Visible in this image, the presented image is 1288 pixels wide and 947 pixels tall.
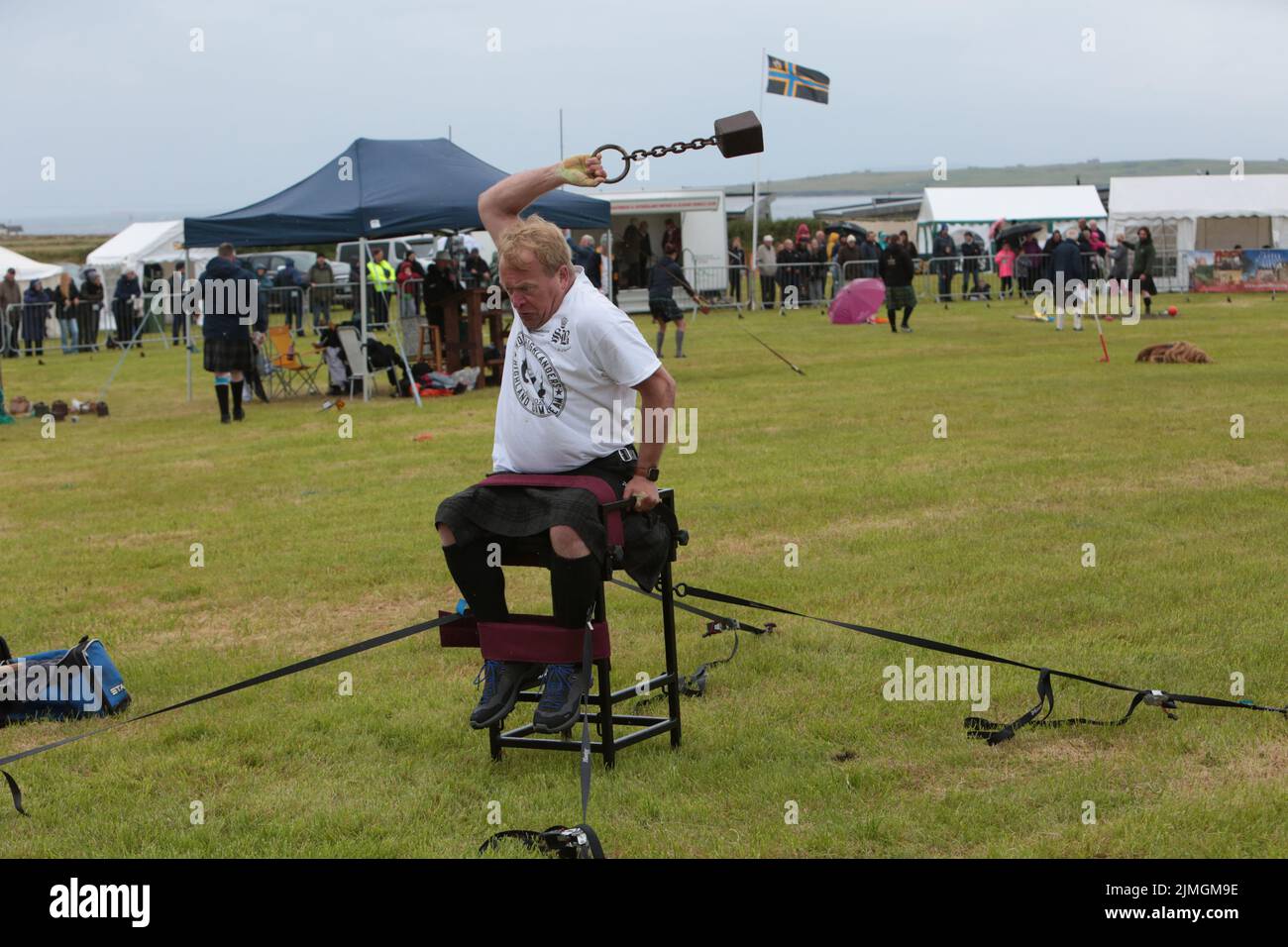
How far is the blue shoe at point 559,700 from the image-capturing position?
463 centimetres

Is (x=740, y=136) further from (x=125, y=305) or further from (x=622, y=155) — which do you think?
(x=125, y=305)

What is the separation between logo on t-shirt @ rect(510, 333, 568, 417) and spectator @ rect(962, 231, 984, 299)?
30.7 meters

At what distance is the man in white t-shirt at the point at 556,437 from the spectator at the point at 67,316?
28345 millimetres

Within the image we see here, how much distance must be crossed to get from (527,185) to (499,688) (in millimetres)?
1723

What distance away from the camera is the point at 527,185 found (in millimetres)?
4934

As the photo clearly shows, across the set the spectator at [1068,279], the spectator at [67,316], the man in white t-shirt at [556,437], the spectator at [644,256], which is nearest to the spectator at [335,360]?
the spectator at [1068,279]

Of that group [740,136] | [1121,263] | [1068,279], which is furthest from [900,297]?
[740,136]

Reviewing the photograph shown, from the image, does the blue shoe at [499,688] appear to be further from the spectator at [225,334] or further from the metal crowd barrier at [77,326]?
the metal crowd barrier at [77,326]

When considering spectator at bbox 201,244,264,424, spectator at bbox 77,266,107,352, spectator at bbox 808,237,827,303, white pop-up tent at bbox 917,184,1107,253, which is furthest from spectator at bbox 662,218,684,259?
spectator at bbox 201,244,264,424

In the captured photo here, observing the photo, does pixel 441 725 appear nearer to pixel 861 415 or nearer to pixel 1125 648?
pixel 1125 648

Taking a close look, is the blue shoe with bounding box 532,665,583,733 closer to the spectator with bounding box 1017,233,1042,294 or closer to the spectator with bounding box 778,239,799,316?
the spectator with bounding box 778,239,799,316

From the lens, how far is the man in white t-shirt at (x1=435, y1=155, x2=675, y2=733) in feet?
15.0
